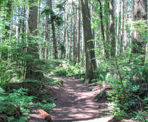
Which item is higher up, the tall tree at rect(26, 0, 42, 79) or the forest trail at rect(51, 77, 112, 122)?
the tall tree at rect(26, 0, 42, 79)

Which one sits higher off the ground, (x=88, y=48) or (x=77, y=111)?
(x=88, y=48)

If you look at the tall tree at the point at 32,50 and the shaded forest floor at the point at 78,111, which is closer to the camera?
the shaded forest floor at the point at 78,111

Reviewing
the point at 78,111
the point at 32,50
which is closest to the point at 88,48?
the point at 32,50

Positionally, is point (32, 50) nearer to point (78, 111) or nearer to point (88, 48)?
point (78, 111)

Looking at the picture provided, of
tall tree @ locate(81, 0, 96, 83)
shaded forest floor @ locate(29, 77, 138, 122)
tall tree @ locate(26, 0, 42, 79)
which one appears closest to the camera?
shaded forest floor @ locate(29, 77, 138, 122)

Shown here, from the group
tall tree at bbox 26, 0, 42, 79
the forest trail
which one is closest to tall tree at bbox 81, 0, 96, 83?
the forest trail

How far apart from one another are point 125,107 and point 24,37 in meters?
4.93

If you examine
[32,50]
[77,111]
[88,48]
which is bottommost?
[77,111]

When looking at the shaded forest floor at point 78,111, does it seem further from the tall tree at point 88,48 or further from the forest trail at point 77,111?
the tall tree at point 88,48

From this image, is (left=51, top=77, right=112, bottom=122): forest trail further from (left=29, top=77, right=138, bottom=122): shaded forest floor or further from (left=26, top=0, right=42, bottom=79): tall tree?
(left=26, top=0, right=42, bottom=79): tall tree

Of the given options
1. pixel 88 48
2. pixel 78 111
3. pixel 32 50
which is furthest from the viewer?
pixel 88 48

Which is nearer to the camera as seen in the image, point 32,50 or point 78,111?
point 78,111

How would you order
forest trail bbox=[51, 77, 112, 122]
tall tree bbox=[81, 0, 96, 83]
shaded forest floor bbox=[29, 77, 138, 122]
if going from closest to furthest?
shaded forest floor bbox=[29, 77, 138, 122] → forest trail bbox=[51, 77, 112, 122] → tall tree bbox=[81, 0, 96, 83]

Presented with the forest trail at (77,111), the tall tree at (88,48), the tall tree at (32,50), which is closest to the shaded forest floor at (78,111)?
the forest trail at (77,111)
